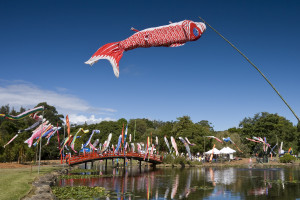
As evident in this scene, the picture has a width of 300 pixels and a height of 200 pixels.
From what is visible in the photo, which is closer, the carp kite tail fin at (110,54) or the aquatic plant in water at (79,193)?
the carp kite tail fin at (110,54)

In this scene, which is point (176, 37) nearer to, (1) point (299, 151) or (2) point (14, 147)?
(2) point (14, 147)

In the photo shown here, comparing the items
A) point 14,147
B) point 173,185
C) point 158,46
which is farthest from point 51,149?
point 158,46

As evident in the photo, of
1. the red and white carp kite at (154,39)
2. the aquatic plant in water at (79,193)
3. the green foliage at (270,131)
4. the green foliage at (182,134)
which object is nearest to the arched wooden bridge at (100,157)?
the green foliage at (182,134)

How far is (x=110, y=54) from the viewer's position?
825cm

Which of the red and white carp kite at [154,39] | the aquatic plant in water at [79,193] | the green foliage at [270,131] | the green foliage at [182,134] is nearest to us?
the red and white carp kite at [154,39]

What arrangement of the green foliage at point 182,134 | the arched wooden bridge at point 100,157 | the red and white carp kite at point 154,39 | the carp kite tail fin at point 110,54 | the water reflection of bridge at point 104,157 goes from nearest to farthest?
the red and white carp kite at point 154,39
the carp kite tail fin at point 110,54
the arched wooden bridge at point 100,157
the water reflection of bridge at point 104,157
the green foliage at point 182,134

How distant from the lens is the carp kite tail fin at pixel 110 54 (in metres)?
8.23

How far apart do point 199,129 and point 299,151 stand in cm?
2377

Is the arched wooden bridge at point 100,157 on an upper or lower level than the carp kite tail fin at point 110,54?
lower

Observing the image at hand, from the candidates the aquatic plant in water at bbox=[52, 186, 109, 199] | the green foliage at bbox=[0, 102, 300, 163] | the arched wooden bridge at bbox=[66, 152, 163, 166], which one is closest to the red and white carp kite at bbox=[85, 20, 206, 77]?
the aquatic plant in water at bbox=[52, 186, 109, 199]

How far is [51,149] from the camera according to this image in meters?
52.4

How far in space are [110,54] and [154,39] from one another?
1409mm

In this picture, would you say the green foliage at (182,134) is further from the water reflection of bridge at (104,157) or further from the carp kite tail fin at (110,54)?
the carp kite tail fin at (110,54)

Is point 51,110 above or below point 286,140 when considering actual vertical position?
above
